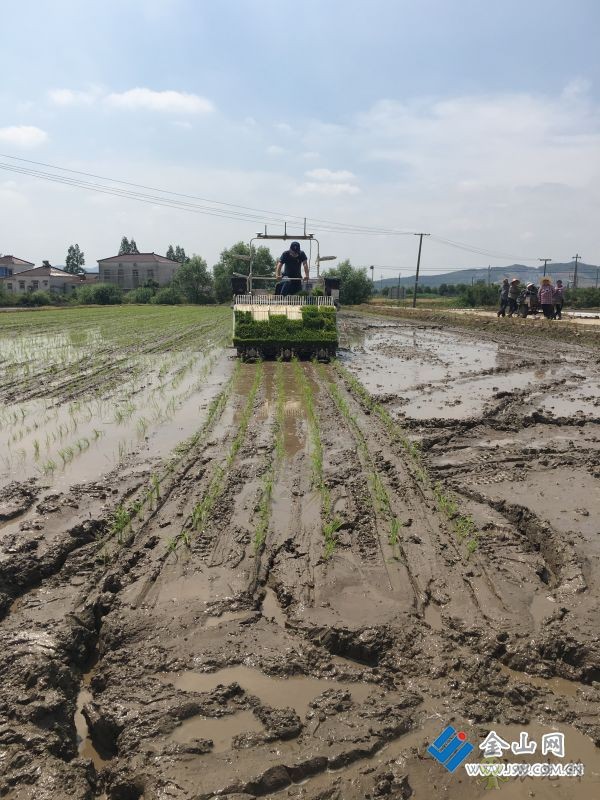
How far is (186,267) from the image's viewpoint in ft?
206

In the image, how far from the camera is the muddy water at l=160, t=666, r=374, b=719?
2841 mm

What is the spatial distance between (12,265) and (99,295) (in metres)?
35.4

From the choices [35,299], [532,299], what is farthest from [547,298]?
[35,299]

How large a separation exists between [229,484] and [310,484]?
31.3 inches

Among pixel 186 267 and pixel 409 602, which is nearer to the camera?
pixel 409 602

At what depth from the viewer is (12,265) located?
271 ft

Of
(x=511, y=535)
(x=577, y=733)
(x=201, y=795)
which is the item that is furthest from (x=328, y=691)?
(x=511, y=535)

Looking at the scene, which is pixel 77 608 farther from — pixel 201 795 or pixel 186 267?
pixel 186 267

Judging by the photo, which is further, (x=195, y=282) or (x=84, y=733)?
(x=195, y=282)

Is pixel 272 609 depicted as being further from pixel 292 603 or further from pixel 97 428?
pixel 97 428

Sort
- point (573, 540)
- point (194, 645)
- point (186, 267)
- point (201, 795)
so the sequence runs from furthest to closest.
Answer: point (186, 267), point (573, 540), point (194, 645), point (201, 795)

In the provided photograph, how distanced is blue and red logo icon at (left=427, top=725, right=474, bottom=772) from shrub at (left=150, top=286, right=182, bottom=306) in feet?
188

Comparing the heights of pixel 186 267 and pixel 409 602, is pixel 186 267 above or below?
above

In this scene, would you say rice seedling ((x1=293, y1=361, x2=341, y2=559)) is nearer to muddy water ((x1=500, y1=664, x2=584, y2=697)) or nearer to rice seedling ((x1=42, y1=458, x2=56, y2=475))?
muddy water ((x1=500, y1=664, x2=584, y2=697))
